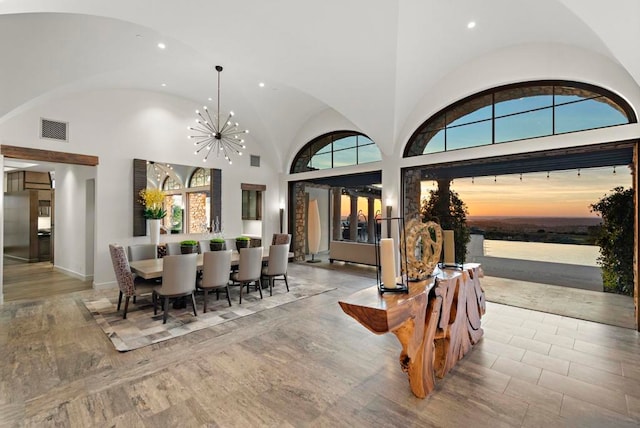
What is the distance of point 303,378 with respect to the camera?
8.36ft

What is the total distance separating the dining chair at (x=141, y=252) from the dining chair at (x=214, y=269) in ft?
5.34

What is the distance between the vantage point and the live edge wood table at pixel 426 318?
1.91 metres

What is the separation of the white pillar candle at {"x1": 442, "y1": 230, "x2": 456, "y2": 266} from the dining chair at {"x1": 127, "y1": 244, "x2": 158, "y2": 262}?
186 inches

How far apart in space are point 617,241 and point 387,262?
19.0ft

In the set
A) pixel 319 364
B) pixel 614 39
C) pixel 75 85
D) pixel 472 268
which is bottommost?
pixel 319 364

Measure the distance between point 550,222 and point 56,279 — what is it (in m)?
11.4

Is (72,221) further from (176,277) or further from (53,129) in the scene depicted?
(176,277)

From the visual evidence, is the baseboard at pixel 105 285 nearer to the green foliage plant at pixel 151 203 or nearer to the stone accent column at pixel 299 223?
the green foliage plant at pixel 151 203

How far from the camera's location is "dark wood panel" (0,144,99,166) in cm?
471

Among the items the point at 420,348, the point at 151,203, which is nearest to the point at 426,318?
the point at 420,348

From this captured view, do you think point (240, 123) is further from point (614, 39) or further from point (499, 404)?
point (499, 404)

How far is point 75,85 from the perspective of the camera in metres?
4.92

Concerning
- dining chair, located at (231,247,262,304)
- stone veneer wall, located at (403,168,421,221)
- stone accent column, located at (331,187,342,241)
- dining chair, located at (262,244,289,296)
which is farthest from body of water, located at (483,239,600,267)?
dining chair, located at (231,247,262,304)

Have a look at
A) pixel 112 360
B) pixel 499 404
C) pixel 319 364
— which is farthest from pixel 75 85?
pixel 499 404
